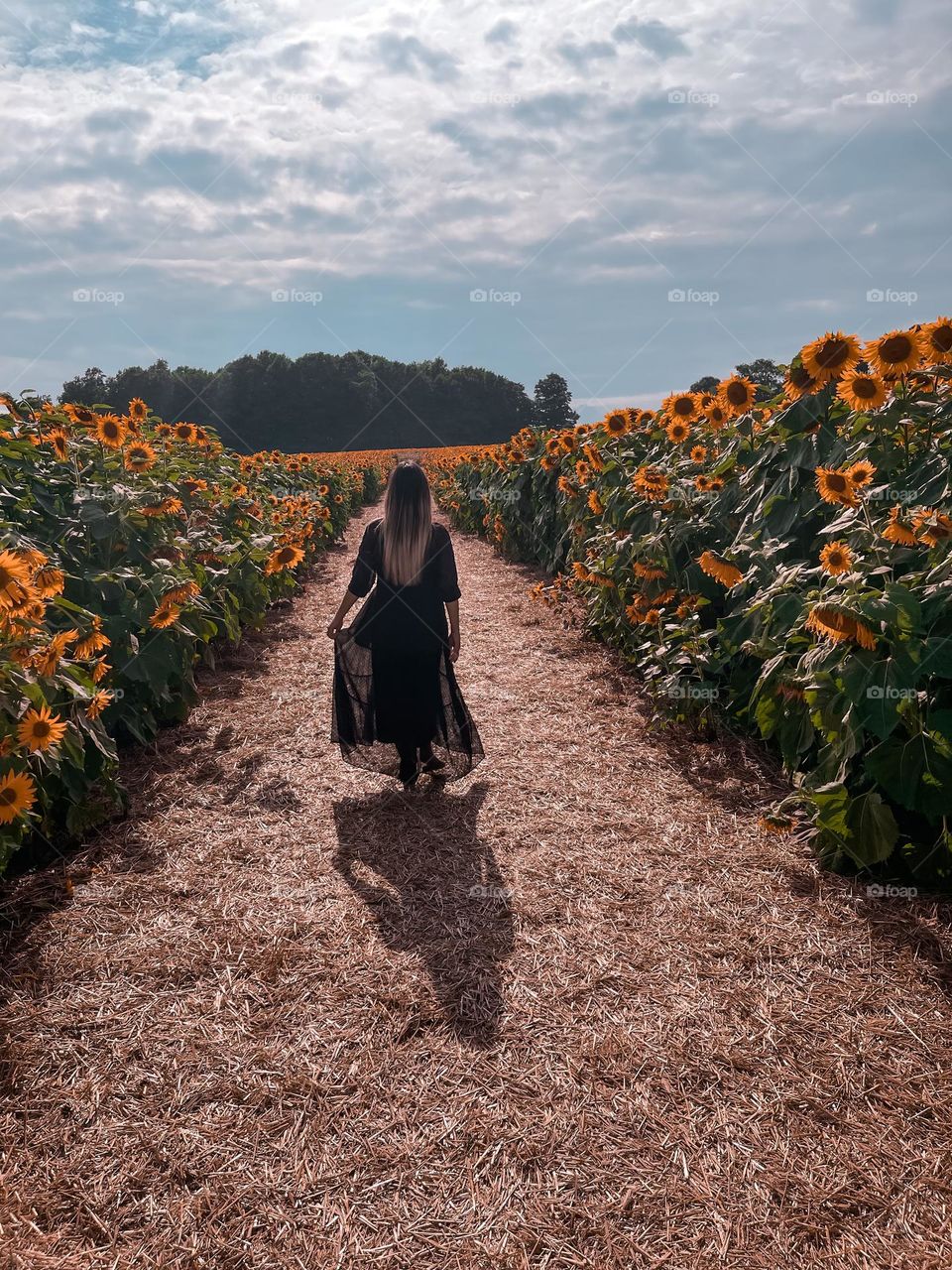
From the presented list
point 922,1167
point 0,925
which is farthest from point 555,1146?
point 0,925

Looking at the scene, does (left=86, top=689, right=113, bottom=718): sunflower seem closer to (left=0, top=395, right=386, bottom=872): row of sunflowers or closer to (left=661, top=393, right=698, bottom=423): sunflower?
(left=0, top=395, right=386, bottom=872): row of sunflowers

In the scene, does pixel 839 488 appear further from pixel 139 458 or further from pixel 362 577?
pixel 139 458

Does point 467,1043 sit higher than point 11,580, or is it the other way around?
point 11,580

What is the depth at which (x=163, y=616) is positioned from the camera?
160 inches

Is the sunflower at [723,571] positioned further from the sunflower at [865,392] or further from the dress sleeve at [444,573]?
the dress sleeve at [444,573]

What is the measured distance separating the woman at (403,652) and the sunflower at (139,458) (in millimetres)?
1939

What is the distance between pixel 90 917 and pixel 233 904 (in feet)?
1.70

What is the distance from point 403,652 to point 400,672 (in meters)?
0.11

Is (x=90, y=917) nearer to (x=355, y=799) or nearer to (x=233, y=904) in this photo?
(x=233, y=904)

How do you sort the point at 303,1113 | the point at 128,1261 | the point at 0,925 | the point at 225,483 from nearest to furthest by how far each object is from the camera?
the point at 128,1261, the point at 303,1113, the point at 0,925, the point at 225,483

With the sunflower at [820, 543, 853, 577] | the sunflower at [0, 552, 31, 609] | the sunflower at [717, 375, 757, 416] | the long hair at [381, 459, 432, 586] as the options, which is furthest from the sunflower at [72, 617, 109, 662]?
the sunflower at [717, 375, 757, 416]

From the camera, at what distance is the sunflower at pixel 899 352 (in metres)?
3.50

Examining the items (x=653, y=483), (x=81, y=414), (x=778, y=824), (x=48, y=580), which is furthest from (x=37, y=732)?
(x=653, y=483)

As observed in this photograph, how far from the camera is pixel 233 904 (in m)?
3.08
